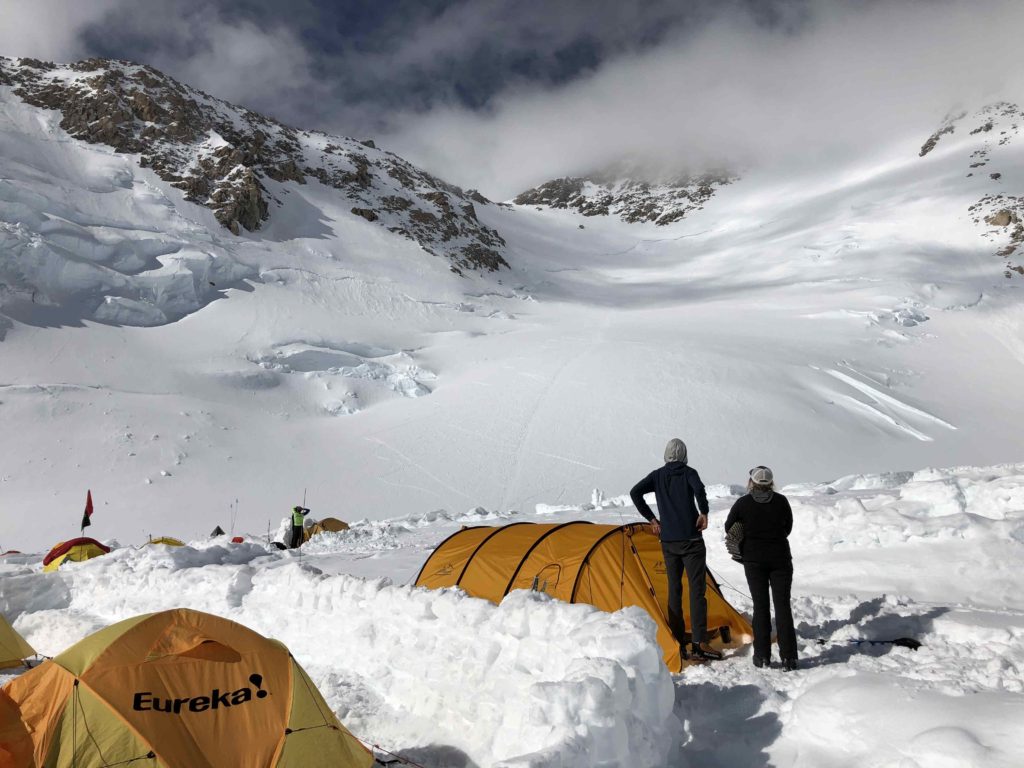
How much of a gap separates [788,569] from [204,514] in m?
19.6

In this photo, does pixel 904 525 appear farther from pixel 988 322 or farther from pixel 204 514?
pixel 988 322

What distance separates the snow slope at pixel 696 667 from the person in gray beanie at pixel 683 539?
12.8 inches

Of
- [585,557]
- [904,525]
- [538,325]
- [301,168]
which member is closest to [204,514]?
[585,557]

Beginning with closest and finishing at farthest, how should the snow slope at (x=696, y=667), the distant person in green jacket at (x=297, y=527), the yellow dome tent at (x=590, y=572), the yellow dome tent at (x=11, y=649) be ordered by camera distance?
the snow slope at (x=696, y=667)
the yellow dome tent at (x=590, y=572)
the yellow dome tent at (x=11, y=649)
the distant person in green jacket at (x=297, y=527)

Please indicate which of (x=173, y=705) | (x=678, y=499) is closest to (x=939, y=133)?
(x=678, y=499)

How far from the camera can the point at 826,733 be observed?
3.59 metres

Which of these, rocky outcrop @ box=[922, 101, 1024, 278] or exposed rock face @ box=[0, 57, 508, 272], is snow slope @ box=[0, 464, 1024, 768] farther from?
rocky outcrop @ box=[922, 101, 1024, 278]

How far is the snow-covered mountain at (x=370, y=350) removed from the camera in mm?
21938

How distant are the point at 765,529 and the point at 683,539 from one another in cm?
70

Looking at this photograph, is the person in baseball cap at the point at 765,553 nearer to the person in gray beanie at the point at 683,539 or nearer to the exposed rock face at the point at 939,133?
the person in gray beanie at the point at 683,539

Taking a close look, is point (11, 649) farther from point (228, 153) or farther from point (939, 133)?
point (939, 133)

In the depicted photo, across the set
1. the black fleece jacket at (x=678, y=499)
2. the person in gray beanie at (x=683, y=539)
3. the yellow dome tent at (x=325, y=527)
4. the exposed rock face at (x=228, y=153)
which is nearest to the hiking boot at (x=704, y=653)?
the person in gray beanie at (x=683, y=539)

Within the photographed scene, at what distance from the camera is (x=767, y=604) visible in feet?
15.9

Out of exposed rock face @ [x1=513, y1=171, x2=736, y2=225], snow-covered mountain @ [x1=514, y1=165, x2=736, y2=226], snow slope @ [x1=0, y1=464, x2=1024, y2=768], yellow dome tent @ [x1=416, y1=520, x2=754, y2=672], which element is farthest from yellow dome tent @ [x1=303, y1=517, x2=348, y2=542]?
exposed rock face @ [x1=513, y1=171, x2=736, y2=225]
